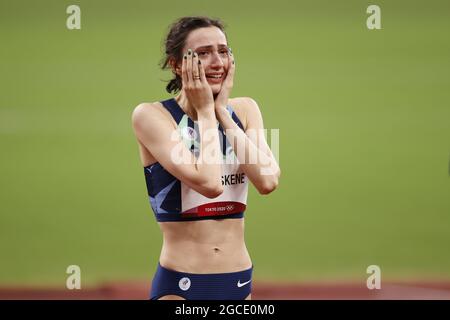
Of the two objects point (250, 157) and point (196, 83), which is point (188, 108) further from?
point (250, 157)

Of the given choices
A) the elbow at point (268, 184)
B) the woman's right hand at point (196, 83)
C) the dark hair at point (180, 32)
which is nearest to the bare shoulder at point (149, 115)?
the woman's right hand at point (196, 83)

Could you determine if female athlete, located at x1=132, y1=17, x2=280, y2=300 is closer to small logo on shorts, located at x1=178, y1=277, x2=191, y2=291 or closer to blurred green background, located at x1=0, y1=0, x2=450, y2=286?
small logo on shorts, located at x1=178, y1=277, x2=191, y2=291

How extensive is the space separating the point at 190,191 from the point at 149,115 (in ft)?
1.17

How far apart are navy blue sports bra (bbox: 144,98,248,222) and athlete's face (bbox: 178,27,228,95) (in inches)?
8.0

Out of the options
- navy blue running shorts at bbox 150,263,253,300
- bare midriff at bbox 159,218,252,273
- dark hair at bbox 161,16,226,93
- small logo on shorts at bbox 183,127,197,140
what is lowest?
navy blue running shorts at bbox 150,263,253,300

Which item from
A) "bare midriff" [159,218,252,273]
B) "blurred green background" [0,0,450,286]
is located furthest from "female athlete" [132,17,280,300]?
"blurred green background" [0,0,450,286]

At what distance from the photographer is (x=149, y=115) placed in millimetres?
2742

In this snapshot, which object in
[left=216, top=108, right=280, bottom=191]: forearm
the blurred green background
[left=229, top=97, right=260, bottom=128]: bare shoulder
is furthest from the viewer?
the blurred green background

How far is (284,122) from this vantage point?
6.79 m

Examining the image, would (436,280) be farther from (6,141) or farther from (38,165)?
(6,141)

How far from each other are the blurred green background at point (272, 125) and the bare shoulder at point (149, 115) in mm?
3504

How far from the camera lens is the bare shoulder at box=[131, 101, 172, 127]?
2738 mm

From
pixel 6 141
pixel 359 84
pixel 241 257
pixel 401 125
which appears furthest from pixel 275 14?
pixel 241 257

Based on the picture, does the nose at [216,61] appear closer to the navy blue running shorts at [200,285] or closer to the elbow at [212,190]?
the elbow at [212,190]
